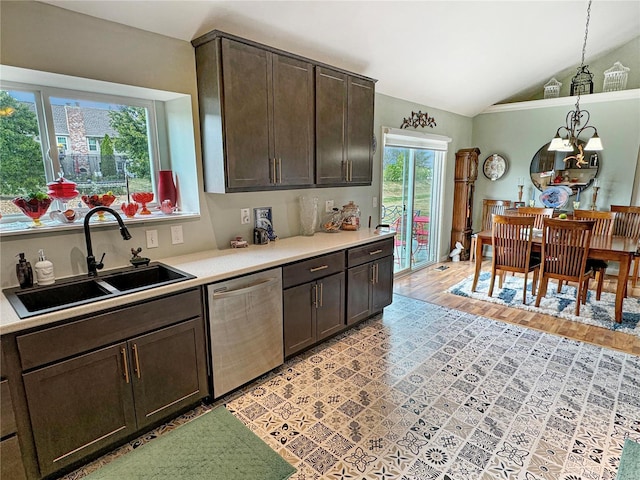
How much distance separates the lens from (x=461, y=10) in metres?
3.12

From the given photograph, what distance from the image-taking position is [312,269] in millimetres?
2777

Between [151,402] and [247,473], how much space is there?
2.19ft

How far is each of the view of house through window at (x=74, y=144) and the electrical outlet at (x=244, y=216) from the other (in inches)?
27.7

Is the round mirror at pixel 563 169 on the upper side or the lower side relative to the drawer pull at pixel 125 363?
upper

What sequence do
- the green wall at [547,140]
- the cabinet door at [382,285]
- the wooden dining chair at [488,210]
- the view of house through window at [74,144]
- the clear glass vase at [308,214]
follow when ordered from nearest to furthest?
the view of house through window at [74,144] < the clear glass vase at [308,214] < the cabinet door at [382,285] < the green wall at [547,140] < the wooden dining chair at [488,210]

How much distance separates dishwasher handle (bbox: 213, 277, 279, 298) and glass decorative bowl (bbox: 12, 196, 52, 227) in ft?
3.53

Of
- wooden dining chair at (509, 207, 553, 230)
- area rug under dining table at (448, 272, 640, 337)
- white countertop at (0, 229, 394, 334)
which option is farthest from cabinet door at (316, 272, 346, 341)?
wooden dining chair at (509, 207, 553, 230)

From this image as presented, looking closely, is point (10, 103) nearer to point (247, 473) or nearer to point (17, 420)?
point (17, 420)

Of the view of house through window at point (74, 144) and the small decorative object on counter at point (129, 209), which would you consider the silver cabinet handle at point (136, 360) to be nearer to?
the small decorative object on counter at point (129, 209)

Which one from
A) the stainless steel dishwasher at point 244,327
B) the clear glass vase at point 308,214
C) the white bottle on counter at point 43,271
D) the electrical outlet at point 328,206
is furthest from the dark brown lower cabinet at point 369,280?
the white bottle on counter at point 43,271

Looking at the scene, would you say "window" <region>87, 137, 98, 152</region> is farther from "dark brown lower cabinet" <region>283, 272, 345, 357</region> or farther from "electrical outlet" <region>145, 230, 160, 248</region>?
"dark brown lower cabinet" <region>283, 272, 345, 357</region>

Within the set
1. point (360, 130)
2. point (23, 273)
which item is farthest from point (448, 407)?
point (23, 273)

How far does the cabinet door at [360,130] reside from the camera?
3361 millimetres

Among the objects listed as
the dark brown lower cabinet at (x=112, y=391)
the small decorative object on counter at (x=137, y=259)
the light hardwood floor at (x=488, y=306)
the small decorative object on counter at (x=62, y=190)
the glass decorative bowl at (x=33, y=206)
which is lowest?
the light hardwood floor at (x=488, y=306)
